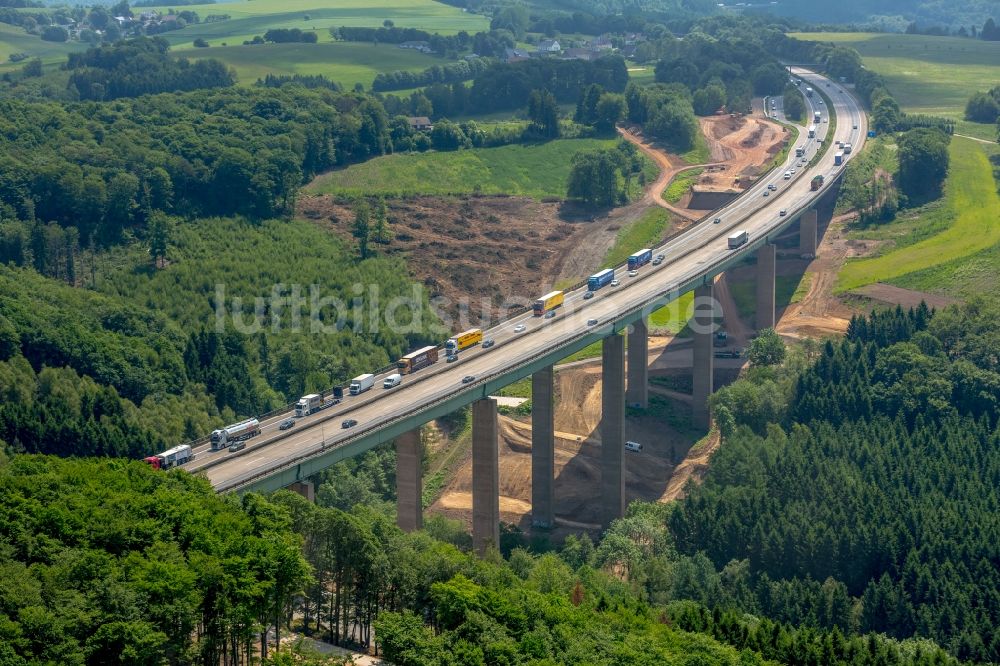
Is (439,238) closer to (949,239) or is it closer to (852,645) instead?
(949,239)

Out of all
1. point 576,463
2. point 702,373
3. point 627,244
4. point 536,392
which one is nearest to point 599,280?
point 702,373

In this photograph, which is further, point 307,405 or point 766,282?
point 766,282

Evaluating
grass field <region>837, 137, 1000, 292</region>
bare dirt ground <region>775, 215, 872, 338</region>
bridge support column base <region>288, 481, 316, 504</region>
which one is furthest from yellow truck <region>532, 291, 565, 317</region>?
grass field <region>837, 137, 1000, 292</region>

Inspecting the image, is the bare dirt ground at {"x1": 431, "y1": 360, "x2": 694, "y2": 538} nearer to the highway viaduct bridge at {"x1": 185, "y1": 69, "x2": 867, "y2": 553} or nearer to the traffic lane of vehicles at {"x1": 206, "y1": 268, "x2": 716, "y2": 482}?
Result: the highway viaduct bridge at {"x1": 185, "y1": 69, "x2": 867, "y2": 553}

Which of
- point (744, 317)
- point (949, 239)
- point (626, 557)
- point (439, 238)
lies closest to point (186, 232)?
point (439, 238)

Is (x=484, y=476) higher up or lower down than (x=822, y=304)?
higher up

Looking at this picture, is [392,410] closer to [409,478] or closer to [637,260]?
[409,478]
